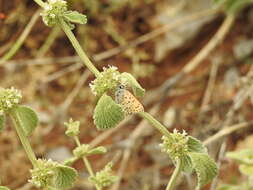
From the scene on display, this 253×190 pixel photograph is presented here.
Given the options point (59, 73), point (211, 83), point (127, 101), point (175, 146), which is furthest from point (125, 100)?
point (59, 73)

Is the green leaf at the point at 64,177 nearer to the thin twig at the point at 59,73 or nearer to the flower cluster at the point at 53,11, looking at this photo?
the flower cluster at the point at 53,11

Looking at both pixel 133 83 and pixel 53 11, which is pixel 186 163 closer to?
pixel 133 83

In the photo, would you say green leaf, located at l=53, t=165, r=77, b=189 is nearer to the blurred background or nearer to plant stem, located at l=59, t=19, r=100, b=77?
plant stem, located at l=59, t=19, r=100, b=77

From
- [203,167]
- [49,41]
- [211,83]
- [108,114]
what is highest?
[49,41]

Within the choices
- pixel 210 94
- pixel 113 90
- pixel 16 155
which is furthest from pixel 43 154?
pixel 113 90

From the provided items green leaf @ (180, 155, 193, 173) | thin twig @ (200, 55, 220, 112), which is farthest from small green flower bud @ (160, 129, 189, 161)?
thin twig @ (200, 55, 220, 112)

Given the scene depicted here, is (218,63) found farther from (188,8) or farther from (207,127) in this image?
(207,127)

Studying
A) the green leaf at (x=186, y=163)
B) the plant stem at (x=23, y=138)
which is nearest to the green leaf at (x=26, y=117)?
the plant stem at (x=23, y=138)
